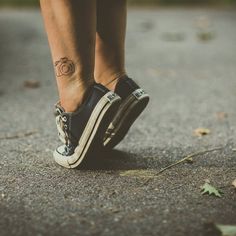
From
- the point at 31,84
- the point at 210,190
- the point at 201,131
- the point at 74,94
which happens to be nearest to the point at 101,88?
the point at 74,94

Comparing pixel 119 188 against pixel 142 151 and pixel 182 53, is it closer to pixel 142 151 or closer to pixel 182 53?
pixel 142 151

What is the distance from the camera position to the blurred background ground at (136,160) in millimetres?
1434

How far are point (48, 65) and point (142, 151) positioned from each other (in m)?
2.16

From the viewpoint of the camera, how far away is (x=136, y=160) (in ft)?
6.53

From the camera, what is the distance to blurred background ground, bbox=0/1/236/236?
1.43 m

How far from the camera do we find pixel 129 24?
645 centimetres

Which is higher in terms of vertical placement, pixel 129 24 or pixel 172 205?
pixel 172 205

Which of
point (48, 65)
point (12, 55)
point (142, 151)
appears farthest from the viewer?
point (12, 55)

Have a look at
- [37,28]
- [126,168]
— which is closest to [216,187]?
[126,168]

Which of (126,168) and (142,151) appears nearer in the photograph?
(126,168)

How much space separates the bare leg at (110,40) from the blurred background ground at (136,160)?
1.04 feet

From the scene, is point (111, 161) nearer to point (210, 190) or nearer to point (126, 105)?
point (126, 105)

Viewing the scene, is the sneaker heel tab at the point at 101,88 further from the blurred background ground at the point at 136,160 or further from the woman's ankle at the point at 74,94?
the blurred background ground at the point at 136,160

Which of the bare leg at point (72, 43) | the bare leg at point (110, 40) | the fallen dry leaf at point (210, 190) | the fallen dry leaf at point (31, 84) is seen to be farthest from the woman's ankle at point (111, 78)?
the fallen dry leaf at point (31, 84)
